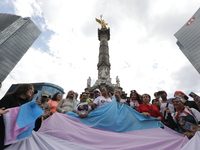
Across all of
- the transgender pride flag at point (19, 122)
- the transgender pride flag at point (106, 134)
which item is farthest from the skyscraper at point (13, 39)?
the transgender pride flag at point (19, 122)

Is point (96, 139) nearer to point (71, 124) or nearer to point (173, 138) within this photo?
point (71, 124)

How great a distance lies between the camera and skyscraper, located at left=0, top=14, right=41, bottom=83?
160ft

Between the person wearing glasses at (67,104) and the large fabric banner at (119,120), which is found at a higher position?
the person wearing glasses at (67,104)

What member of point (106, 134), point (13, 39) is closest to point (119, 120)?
point (106, 134)

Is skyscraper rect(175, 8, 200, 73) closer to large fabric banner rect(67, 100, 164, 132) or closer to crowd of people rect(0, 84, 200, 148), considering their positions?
crowd of people rect(0, 84, 200, 148)

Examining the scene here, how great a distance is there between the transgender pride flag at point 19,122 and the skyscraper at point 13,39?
200 feet

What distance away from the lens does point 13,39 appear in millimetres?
51906

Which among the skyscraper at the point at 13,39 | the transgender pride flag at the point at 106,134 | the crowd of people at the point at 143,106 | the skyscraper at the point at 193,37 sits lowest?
the transgender pride flag at the point at 106,134

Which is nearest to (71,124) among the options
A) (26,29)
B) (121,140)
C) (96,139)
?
(96,139)

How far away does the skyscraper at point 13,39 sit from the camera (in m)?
48.8

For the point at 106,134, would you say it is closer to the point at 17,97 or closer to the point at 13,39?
the point at 17,97

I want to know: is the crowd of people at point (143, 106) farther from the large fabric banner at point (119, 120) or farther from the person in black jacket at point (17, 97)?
the large fabric banner at point (119, 120)

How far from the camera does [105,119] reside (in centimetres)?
295

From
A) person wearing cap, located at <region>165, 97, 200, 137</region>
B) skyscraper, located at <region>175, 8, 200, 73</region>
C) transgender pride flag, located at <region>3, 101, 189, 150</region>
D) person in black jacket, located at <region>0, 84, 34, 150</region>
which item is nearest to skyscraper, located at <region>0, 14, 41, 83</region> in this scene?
person in black jacket, located at <region>0, 84, 34, 150</region>
